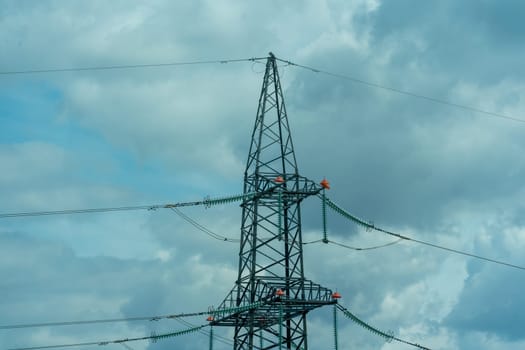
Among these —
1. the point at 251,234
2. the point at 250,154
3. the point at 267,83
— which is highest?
the point at 267,83

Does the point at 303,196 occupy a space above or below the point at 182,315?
above

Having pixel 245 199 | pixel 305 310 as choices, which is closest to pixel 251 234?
pixel 245 199

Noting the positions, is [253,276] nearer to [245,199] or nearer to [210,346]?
[245,199]

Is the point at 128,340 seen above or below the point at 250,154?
below

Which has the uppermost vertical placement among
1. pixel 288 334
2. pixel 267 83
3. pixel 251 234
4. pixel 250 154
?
pixel 267 83

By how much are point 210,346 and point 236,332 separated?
6.14 metres

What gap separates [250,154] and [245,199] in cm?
450

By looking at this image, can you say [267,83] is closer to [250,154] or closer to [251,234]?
[250,154]

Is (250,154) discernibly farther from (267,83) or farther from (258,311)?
(258,311)

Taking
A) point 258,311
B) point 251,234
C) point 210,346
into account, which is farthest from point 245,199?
point 210,346

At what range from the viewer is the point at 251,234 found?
69875mm

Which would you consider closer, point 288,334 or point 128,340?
point 288,334

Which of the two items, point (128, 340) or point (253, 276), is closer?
point (253, 276)

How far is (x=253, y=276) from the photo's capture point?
6775 centimetres
